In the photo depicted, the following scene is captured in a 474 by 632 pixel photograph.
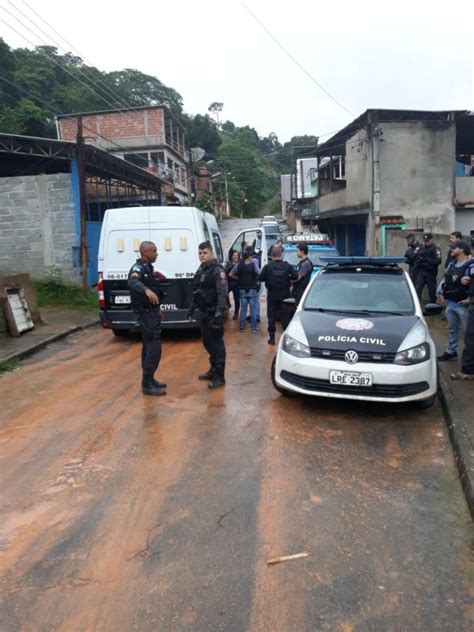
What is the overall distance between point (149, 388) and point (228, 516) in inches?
114

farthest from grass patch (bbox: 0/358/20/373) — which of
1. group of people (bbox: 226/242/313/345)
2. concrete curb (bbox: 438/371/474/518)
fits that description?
concrete curb (bbox: 438/371/474/518)

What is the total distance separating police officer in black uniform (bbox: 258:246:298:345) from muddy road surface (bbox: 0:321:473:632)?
9.39 ft

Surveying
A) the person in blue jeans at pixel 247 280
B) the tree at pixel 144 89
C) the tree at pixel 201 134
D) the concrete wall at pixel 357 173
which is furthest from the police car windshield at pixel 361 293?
the tree at pixel 201 134

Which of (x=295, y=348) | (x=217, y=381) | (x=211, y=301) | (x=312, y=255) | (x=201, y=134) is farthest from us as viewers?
(x=201, y=134)

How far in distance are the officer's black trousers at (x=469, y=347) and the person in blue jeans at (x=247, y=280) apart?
4429 millimetres

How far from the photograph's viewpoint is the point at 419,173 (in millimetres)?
19938

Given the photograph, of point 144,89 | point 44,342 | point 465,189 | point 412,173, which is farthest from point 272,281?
point 144,89

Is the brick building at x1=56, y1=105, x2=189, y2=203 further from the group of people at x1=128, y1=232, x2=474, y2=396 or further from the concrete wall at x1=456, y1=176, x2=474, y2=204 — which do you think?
the group of people at x1=128, y1=232, x2=474, y2=396

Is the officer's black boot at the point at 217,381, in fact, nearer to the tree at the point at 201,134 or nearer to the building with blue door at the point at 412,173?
the building with blue door at the point at 412,173

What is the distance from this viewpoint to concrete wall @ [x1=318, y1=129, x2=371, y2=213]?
20.8 metres

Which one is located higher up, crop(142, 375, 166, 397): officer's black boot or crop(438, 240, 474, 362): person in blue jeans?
crop(438, 240, 474, 362): person in blue jeans

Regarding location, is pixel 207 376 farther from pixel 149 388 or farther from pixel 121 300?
pixel 121 300

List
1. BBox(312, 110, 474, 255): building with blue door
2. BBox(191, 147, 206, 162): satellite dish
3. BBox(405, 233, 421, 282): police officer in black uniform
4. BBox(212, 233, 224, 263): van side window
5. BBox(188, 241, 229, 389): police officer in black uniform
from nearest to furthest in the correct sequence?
BBox(188, 241, 229, 389): police officer in black uniform → BBox(212, 233, 224, 263): van side window → BBox(405, 233, 421, 282): police officer in black uniform → BBox(312, 110, 474, 255): building with blue door → BBox(191, 147, 206, 162): satellite dish

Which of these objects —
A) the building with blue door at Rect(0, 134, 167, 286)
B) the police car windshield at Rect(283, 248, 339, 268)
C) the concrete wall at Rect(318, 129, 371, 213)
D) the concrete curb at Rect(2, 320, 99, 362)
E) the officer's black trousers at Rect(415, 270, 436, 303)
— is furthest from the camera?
the concrete wall at Rect(318, 129, 371, 213)
